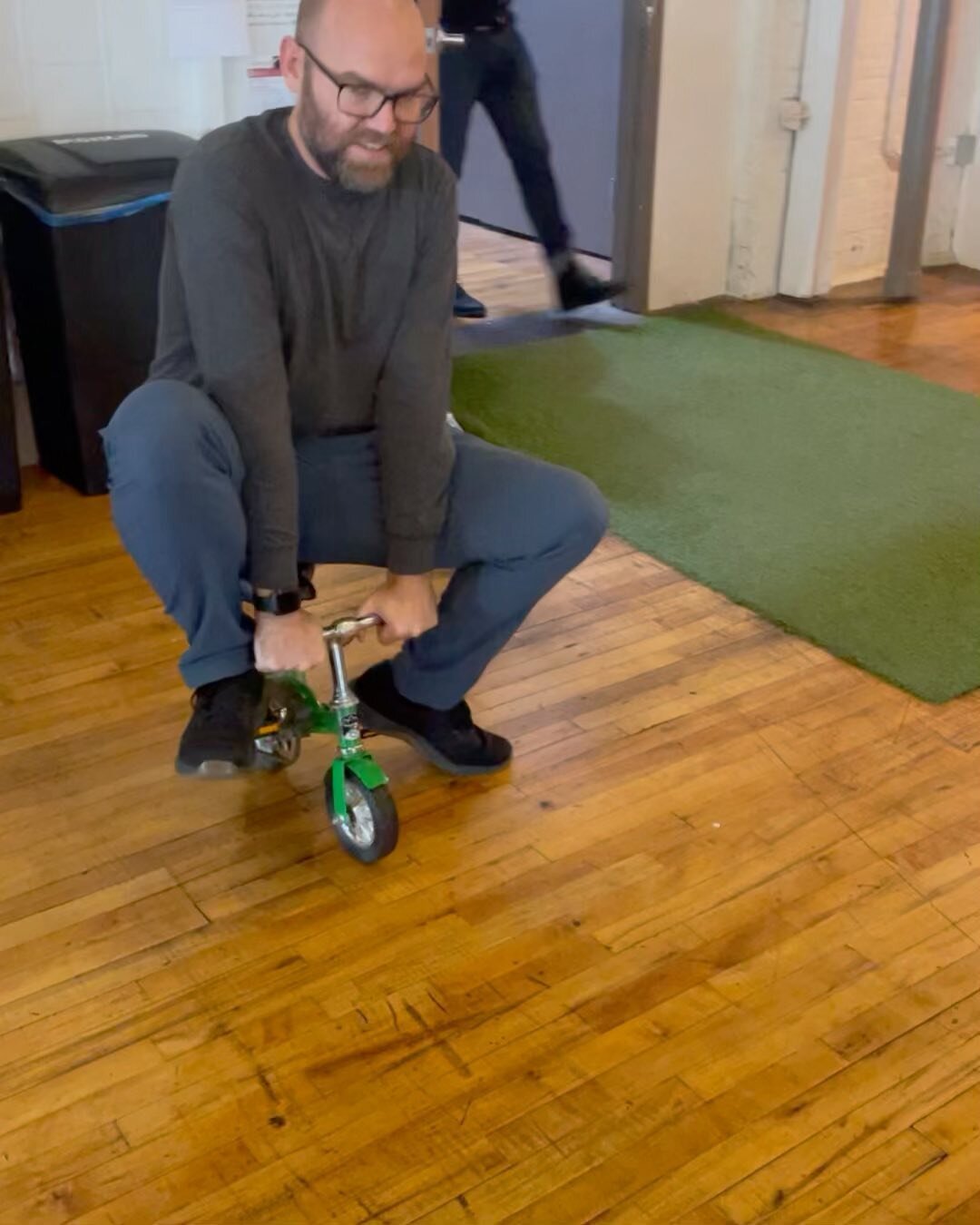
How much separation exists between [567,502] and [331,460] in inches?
12.2

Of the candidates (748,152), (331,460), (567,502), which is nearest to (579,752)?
(567,502)

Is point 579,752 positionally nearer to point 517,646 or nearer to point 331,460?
point 517,646

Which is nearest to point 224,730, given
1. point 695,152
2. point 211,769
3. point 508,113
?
point 211,769

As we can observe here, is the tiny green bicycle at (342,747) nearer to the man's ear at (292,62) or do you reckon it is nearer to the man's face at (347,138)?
the man's face at (347,138)

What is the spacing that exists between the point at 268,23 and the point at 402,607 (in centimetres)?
190

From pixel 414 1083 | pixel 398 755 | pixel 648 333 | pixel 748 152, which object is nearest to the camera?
pixel 414 1083

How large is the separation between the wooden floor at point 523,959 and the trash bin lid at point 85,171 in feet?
2.85

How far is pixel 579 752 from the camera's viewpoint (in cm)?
195

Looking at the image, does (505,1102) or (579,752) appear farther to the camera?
(579,752)

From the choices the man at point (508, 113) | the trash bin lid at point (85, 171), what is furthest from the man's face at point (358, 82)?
the man at point (508, 113)

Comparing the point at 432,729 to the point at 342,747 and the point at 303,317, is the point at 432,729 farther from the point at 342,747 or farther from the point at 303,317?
the point at 303,317

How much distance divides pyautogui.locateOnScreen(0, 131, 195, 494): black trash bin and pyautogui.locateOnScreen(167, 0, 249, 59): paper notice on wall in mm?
243

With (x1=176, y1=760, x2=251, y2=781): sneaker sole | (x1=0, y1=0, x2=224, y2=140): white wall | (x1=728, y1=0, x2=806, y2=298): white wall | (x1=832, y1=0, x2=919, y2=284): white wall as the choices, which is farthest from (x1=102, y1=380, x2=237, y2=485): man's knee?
(x1=832, y1=0, x2=919, y2=284): white wall

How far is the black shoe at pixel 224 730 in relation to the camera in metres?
1.65
